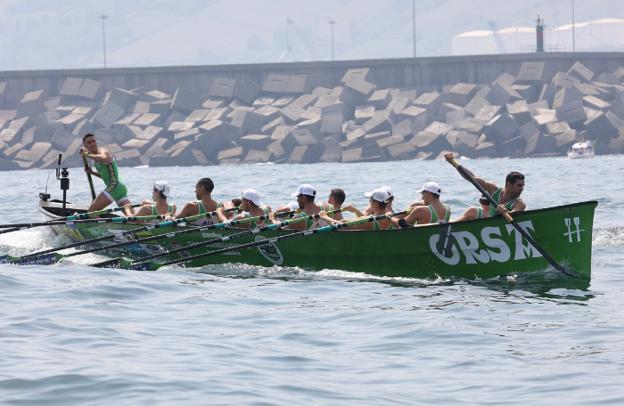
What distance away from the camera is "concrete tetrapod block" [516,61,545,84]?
10000 cm

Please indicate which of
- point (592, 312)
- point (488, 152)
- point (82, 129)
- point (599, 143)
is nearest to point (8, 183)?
point (82, 129)

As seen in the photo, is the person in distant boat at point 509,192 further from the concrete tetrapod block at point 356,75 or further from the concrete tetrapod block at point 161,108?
the concrete tetrapod block at point 356,75

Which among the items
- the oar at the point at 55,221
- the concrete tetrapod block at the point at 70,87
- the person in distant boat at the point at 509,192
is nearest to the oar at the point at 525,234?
the person in distant boat at the point at 509,192

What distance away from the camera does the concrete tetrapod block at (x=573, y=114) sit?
93.1 meters

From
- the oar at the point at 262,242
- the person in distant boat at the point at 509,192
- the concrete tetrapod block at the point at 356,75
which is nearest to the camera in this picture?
the person in distant boat at the point at 509,192

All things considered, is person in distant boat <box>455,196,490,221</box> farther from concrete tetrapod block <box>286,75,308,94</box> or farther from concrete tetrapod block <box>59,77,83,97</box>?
concrete tetrapod block <box>59,77,83,97</box>

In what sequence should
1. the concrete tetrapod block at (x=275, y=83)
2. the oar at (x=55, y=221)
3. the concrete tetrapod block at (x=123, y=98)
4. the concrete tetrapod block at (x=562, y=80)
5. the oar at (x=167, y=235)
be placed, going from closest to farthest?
the oar at (x=167, y=235)
the oar at (x=55, y=221)
the concrete tetrapod block at (x=562, y=80)
the concrete tetrapod block at (x=123, y=98)
the concrete tetrapod block at (x=275, y=83)

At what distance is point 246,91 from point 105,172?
78446 millimetres

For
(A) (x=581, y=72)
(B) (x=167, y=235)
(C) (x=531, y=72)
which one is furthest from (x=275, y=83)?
(B) (x=167, y=235)

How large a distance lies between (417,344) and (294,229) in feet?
21.5

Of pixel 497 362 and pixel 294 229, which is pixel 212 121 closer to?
pixel 294 229

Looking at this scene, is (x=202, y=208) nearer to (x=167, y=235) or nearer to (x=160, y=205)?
(x=160, y=205)

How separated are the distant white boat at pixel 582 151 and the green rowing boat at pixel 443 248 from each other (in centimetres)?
6460

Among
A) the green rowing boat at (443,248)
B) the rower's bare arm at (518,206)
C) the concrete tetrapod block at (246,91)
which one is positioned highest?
the concrete tetrapod block at (246,91)
